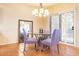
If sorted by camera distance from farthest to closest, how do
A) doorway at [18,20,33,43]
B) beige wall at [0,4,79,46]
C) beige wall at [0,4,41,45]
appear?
beige wall at [0,4,41,45]
beige wall at [0,4,79,46]
doorway at [18,20,33,43]

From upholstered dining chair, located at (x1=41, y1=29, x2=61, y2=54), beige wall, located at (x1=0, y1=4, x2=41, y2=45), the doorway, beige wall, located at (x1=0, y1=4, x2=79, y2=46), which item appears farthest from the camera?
beige wall, located at (x1=0, y1=4, x2=41, y2=45)

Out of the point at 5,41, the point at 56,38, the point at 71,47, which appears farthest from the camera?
the point at 5,41

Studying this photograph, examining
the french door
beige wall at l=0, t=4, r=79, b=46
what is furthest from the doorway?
the french door

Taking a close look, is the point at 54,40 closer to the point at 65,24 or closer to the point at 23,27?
the point at 65,24

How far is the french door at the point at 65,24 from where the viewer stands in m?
4.16

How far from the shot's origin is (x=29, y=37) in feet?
13.5

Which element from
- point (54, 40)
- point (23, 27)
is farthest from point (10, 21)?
point (54, 40)

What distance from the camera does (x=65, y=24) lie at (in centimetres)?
425

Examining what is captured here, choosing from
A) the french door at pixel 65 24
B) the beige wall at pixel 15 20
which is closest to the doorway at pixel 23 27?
the beige wall at pixel 15 20

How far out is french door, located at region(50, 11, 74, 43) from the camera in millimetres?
4160

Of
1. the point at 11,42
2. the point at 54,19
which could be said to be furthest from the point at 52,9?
the point at 11,42

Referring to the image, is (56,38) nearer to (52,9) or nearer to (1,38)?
(52,9)

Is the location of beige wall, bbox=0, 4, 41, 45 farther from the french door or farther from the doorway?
the french door

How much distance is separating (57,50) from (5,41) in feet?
7.49
